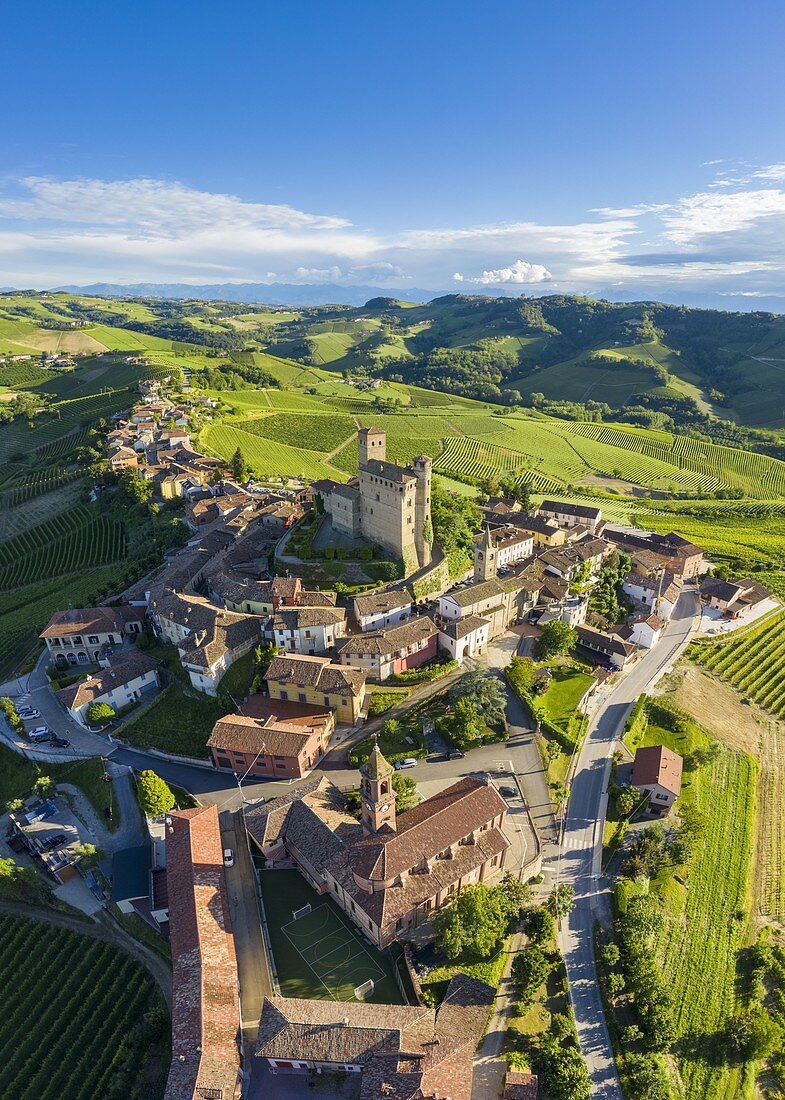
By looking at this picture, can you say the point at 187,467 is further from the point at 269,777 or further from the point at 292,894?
the point at 292,894

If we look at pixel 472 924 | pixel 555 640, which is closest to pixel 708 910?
pixel 472 924

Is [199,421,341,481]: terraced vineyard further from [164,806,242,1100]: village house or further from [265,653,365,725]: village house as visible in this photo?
[164,806,242,1100]: village house

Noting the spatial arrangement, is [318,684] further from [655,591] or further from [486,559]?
[655,591]

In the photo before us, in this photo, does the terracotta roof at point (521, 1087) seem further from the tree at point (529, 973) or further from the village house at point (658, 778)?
the village house at point (658, 778)

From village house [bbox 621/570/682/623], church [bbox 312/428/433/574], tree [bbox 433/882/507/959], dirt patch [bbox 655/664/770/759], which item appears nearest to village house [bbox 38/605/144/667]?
church [bbox 312/428/433/574]

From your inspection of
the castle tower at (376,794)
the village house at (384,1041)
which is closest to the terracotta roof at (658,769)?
the village house at (384,1041)
